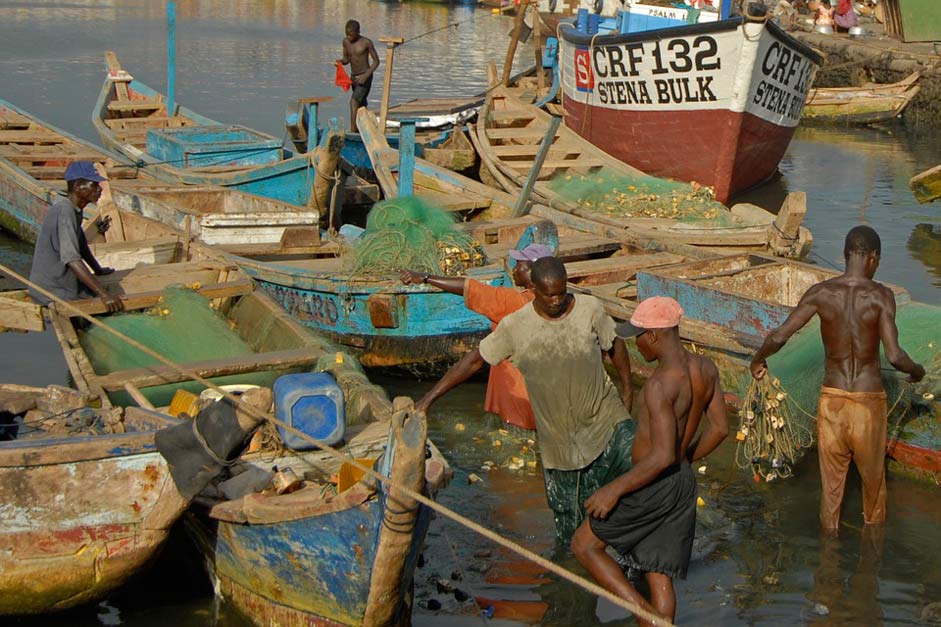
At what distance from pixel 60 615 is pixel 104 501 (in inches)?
36.6

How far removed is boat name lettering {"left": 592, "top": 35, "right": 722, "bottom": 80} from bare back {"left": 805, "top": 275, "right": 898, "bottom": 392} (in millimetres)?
8314

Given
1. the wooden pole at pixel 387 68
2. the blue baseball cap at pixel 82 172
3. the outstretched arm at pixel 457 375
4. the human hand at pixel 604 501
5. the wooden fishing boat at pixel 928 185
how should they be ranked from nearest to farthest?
the human hand at pixel 604 501 → the outstretched arm at pixel 457 375 → the blue baseball cap at pixel 82 172 → the wooden pole at pixel 387 68 → the wooden fishing boat at pixel 928 185

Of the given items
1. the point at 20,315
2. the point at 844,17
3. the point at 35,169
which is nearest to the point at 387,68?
the point at 35,169

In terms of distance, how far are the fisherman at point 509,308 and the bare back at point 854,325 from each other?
1589 mm

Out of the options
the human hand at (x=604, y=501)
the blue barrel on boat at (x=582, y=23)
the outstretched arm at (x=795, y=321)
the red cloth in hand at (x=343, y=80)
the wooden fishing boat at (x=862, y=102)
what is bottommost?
the wooden fishing boat at (x=862, y=102)

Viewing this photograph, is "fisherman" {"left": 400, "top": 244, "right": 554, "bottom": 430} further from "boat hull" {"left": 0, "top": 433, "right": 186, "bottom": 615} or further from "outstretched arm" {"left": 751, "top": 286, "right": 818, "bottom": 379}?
"boat hull" {"left": 0, "top": 433, "right": 186, "bottom": 615}

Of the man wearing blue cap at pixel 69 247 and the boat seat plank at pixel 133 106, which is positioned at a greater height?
the man wearing blue cap at pixel 69 247

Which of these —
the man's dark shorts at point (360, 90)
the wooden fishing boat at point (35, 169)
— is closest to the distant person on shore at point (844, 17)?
the man's dark shorts at point (360, 90)

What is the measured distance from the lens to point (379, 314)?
9.30m

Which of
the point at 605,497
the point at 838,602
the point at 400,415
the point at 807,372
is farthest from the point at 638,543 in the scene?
the point at 807,372

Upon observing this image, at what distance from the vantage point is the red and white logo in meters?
16.0

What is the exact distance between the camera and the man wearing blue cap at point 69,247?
7.67 m

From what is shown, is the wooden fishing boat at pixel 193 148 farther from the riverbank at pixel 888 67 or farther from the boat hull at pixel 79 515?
the riverbank at pixel 888 67

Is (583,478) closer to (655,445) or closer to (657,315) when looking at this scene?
(655,445)
